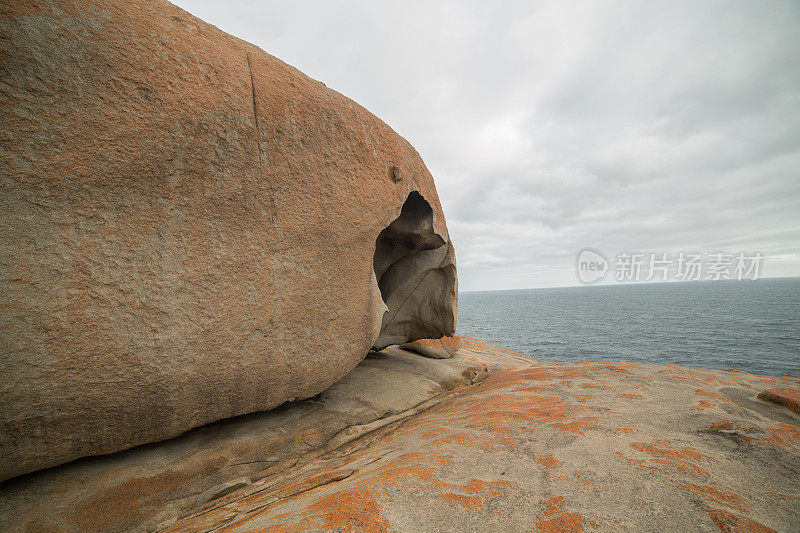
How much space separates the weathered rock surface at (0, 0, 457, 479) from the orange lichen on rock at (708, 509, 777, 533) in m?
4.19

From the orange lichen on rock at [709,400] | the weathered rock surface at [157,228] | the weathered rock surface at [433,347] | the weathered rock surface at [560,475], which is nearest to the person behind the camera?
the weathered rock surface at [560,475]

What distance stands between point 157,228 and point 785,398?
7765 millimetres

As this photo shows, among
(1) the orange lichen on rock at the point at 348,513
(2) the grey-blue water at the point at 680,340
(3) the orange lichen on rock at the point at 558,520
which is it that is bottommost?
(2) the grey-blue water at the point at 680,340

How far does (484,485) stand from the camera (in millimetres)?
2389

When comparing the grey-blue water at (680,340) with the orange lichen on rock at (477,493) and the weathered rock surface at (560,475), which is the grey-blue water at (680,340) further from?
the orange lichen on rock at (477,493)

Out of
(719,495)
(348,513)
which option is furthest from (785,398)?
(348,513)

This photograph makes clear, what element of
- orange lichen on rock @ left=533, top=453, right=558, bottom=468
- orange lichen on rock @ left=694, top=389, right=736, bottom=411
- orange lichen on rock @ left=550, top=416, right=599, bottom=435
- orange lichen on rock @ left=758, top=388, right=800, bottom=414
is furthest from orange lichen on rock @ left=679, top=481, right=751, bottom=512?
orange lichen on rock @ left=758, top=388, right=800, bottom=414

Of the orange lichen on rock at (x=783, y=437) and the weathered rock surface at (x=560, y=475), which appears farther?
the orange lichen on rock at (x=783, y=437)

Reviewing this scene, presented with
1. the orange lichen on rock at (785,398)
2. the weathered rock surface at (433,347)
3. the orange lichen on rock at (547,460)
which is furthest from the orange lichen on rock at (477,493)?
the weathered rock surface at (433,347)

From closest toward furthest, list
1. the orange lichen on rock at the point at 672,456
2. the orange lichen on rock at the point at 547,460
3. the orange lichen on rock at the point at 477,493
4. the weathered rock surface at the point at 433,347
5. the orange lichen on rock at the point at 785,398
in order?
1. the orange lichen on rock at the point at 477,493
2. the orange lichen on rock at the point at 672,456
3. the orange lichen on rock at the point at 547,460
4. the orange lichen on rock at the point at 785,398
5. the weathered rock surface at the point at 433,347

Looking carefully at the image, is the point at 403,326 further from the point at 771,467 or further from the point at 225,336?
the point at 771,467

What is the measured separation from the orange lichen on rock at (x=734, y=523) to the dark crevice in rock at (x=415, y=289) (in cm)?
664

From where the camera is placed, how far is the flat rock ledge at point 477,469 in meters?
2.03

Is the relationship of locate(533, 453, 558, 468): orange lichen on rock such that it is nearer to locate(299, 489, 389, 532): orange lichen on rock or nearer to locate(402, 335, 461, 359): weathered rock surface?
locate(299, 489, 389, 532): orange lichen on rock
